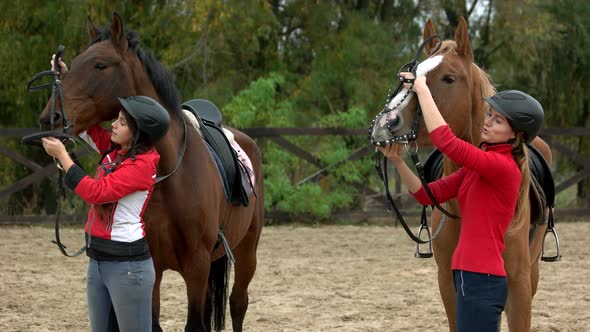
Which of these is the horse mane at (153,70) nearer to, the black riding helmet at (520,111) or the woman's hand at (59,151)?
the woman's hand at (59,151)

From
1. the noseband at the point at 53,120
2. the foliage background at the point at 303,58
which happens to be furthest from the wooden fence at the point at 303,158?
the noseband at the point at 53,120

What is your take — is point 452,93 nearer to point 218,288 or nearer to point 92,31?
point 92,31

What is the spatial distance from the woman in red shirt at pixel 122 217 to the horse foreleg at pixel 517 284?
1596 millimetres

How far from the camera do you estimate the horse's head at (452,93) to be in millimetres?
3195

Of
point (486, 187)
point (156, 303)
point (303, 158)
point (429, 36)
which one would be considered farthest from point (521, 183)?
point (303, 158)

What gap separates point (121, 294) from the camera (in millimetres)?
3273

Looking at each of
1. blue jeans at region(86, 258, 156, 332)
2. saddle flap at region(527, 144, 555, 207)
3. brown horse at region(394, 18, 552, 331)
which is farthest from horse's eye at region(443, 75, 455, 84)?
blue jeans at region(86, 258, 156, 332)

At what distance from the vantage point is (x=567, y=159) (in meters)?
14.9

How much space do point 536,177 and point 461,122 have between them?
1.28 meters

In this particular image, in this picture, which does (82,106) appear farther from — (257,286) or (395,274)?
(395,274)

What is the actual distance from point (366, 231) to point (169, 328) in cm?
634

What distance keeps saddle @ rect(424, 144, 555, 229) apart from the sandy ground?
1.81 m

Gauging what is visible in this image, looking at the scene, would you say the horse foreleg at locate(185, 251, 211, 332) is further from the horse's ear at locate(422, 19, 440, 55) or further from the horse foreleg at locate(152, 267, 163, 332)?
the horse's ear at locate(422, 19, 440, 55)

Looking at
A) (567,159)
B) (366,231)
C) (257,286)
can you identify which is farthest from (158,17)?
(567,159)
